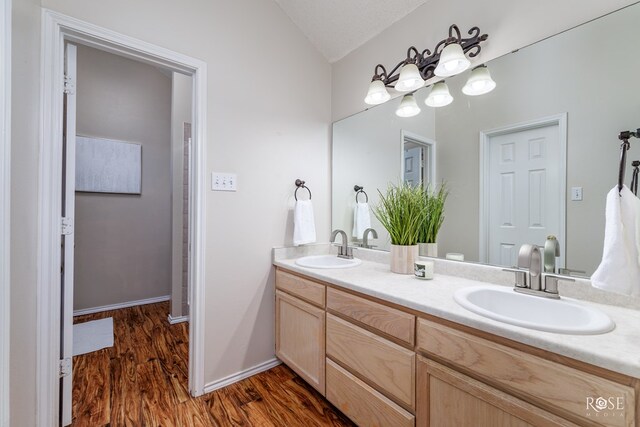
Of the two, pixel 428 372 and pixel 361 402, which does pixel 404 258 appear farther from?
pixel 361 402

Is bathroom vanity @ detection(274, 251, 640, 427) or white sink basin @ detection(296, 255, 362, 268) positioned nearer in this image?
bathroom vanity @ detection(274, 251, 640, 427)

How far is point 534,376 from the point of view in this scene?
0.77 metres

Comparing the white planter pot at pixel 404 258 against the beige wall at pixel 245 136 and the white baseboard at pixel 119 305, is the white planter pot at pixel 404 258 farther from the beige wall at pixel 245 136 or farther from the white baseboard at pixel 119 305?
the white baseboard at pixel 119 305

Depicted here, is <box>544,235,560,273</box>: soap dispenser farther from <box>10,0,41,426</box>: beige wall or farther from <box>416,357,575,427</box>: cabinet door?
<box>10,0,41,426</box>: beige wall

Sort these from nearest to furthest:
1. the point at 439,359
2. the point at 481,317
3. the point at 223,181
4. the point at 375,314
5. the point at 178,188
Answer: the point at 481,317
the point at 439,359
the point at 375,314
the point at 223,181
the point at 178,188

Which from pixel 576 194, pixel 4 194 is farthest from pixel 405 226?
pixel 4 194

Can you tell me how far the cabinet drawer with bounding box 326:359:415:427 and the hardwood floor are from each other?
0.18 meters

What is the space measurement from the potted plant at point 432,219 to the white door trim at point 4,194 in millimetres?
1716

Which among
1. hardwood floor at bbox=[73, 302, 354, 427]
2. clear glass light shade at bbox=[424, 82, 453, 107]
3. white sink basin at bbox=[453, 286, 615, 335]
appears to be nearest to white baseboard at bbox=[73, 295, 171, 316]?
hardwood floor at bbox=[73, 302, 354, 427]

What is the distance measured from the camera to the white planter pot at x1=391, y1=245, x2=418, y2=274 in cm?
155

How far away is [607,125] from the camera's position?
1.09 meters

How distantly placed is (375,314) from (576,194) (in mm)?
981

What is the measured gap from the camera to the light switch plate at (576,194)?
3.79 ft

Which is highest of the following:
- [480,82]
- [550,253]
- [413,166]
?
[480,82]
